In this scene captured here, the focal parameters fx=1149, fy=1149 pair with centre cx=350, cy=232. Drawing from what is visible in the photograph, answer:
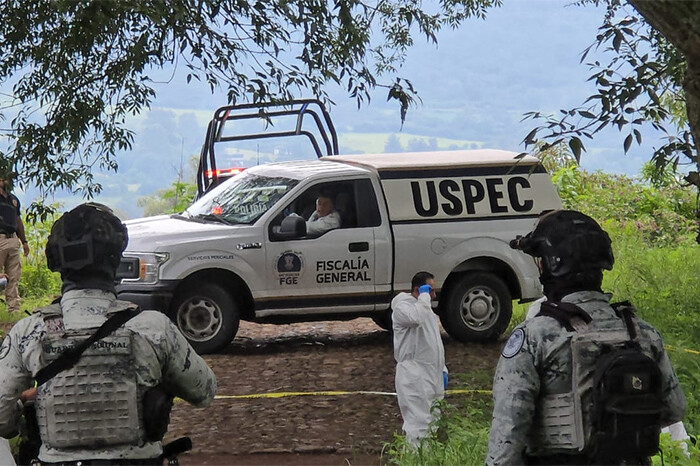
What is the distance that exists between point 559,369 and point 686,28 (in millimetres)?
1576

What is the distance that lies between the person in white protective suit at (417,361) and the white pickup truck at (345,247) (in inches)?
124

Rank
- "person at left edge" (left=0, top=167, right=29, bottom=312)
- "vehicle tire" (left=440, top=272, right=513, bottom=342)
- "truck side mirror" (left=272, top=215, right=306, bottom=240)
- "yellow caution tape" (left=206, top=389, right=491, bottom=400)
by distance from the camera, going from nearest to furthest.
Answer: "yellow caution tape" (left=206, top=389, right=491, bottom=400) → "truck side mirror" (left=272, top=215, right=306, bottom=240) → "vehicle tire" (left=440, top=272, right=513, bottom=342) → "person at left edge" (left=0, top=167, right=29, bottom=312)

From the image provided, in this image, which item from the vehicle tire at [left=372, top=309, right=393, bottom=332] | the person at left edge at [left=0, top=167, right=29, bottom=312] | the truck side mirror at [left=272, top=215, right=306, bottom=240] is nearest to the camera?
the truck side mirror at [left=272, top=215, right=306, bottom=240]

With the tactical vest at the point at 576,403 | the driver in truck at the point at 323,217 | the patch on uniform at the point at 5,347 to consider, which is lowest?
the tactical vest at the point at 576,403

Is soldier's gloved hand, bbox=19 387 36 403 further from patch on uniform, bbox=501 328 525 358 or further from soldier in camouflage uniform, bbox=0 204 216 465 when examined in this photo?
patch on uniform, bbox=501 328 525 358

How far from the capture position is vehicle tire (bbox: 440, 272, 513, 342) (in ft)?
43.1

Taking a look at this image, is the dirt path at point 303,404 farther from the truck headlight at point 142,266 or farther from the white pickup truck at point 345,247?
the truck headlight at point 142,266

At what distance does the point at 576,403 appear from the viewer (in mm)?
3631

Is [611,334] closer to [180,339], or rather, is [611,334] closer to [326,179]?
[180,339]

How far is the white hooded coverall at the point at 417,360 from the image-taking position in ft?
30.7

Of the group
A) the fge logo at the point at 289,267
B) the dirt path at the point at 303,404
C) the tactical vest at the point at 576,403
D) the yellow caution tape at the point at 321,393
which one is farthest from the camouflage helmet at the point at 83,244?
the fge logo at the point at 289,267

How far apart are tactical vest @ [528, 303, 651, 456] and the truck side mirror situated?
8.87 metres

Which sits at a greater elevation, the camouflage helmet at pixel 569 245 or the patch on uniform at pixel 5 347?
the camouflage helmet at pixel 569 245

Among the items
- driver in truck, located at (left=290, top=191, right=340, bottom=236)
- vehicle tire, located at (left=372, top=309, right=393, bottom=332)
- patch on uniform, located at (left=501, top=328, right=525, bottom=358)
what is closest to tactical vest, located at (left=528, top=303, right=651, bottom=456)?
patch on uniform, located at (left=501, top=328, right=525, bottom=358)
